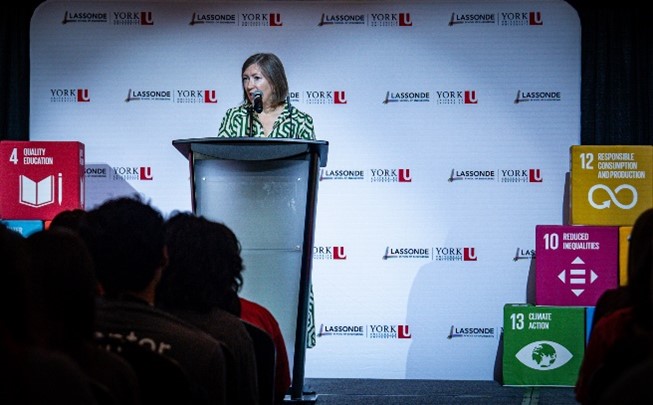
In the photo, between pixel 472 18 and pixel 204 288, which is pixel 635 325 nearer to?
pixel 204 288

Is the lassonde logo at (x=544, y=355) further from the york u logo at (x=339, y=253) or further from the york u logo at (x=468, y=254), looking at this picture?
the york u logo at (x=339, y=253)

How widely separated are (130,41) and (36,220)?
140 cm

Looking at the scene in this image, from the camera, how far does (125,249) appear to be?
2043 mm

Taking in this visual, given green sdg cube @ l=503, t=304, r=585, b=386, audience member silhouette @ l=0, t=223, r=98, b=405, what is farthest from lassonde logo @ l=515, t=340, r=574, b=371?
audience member silhouette @ l=0, t=223, r=98, b=405

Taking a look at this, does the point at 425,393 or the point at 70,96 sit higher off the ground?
the point at 70,96

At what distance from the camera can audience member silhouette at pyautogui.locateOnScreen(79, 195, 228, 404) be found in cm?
194

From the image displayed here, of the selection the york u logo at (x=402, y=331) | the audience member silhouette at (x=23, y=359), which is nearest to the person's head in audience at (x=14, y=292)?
the audience member silhouette at (x=23, y=359)

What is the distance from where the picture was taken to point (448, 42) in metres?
6.00

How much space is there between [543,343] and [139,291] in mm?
3790

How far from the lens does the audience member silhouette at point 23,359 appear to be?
4.29 feet

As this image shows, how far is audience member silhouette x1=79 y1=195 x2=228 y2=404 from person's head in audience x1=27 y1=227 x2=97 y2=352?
34 centimetres

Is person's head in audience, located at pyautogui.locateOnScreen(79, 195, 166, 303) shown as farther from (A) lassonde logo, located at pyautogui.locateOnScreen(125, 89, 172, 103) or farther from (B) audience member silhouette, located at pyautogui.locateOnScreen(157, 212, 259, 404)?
(A) lassonde logo, located at pyautogui.locateOnScreen(125, 89, 172, 103)

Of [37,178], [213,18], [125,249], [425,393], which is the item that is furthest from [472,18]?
[125,249]

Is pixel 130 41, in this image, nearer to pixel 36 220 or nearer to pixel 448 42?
pixel 36 220
